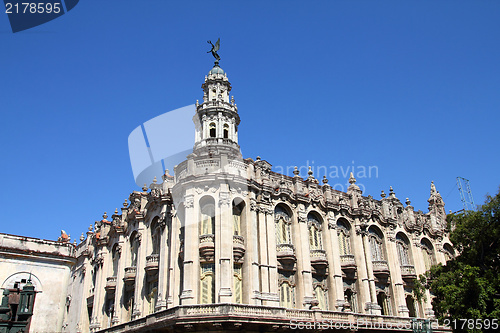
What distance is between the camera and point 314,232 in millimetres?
34656

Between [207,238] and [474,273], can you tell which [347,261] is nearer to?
[474,273]

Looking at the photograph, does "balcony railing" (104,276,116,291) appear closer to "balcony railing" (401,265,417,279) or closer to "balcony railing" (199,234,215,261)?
"balcony railing" (199,234,215,261)

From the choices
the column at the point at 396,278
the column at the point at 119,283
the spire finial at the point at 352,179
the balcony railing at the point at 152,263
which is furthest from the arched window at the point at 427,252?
the column at the point at 119,283

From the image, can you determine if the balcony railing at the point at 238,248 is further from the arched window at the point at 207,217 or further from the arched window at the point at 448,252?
the arched window at the point at 448,252

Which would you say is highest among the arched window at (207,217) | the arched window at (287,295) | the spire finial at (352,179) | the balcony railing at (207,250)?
the spire finial at (352,179)

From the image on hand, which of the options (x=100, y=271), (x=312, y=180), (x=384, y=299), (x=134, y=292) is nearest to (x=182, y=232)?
(x=134, y=292)

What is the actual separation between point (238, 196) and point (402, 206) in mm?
18784

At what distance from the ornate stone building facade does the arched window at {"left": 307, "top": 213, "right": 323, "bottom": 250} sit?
0.09 metres

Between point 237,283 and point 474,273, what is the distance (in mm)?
14051

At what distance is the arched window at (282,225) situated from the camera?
1283 inches

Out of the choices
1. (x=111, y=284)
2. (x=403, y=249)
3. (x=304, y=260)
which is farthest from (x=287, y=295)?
(x=111, y=284)

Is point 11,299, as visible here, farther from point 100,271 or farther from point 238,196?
point 100,271

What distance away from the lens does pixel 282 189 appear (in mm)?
33500

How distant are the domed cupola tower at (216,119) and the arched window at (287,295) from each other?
1141cm
